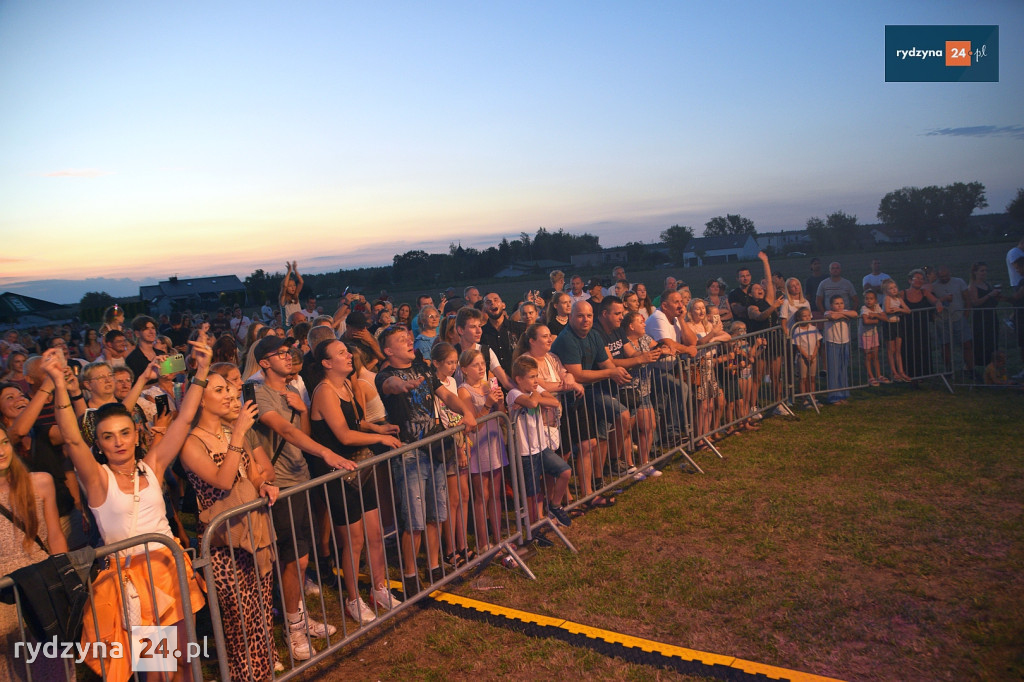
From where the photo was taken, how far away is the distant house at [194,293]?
6031cm

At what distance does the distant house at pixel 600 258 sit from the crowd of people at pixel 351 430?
320 ft

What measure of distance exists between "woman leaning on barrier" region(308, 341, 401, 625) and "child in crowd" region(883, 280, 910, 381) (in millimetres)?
9177

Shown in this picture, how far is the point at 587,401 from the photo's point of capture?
660cm

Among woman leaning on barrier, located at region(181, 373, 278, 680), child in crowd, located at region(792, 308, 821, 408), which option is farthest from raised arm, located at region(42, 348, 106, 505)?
child in crowd, located at region(792, 308, 821, 408)

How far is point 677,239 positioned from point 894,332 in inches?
4687

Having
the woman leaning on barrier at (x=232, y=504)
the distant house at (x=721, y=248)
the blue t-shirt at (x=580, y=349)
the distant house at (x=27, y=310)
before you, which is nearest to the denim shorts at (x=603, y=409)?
the blue t-shirt at (x=580, y=349)

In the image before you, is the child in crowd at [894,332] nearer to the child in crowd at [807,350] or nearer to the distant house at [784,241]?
the child in crowd at [807,350]

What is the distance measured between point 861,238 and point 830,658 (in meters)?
95.0

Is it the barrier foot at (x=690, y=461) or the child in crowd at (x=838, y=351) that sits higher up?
the child in crowd at (x=838, y=351)

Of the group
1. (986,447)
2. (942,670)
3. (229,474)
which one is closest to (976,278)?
(986,447)

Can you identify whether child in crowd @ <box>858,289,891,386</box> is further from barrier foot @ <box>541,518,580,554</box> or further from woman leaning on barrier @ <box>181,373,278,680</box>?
woman leaning on barrier @ <box>181,373,278,680</box>

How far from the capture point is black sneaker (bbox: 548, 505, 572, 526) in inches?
233

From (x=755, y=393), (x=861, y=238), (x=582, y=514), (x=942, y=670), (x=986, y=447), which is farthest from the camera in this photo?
(x=861, y=238)

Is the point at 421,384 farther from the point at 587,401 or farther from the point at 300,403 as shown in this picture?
the point at 587,401
